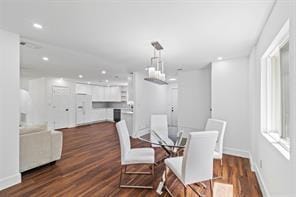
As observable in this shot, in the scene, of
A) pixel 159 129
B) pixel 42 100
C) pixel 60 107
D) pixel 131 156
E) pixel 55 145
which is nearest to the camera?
pixel 131 156

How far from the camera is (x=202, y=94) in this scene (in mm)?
5465

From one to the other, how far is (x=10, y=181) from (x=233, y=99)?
4668 mm

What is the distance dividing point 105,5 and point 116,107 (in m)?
9.49

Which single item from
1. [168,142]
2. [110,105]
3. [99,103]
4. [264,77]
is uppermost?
[264,77]

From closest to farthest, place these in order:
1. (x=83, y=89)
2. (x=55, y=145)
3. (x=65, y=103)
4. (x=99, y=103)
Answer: (x=55, y=145) → (x=65, y=103) → (x=83, y=89) → (x=99, y=103)

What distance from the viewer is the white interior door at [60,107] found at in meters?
7.38

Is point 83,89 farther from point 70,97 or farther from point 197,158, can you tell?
point 197,158

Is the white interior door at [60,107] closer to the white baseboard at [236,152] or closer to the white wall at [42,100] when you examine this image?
the white wall at [42,100]

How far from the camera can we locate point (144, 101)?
6465mm

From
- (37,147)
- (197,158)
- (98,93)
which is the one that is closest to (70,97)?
(98,93)

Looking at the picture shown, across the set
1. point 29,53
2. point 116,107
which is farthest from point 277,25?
point 116,107

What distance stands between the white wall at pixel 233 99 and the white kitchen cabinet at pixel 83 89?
705cm

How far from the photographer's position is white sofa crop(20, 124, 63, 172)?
295cm

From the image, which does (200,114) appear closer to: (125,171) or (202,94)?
(202,94)
